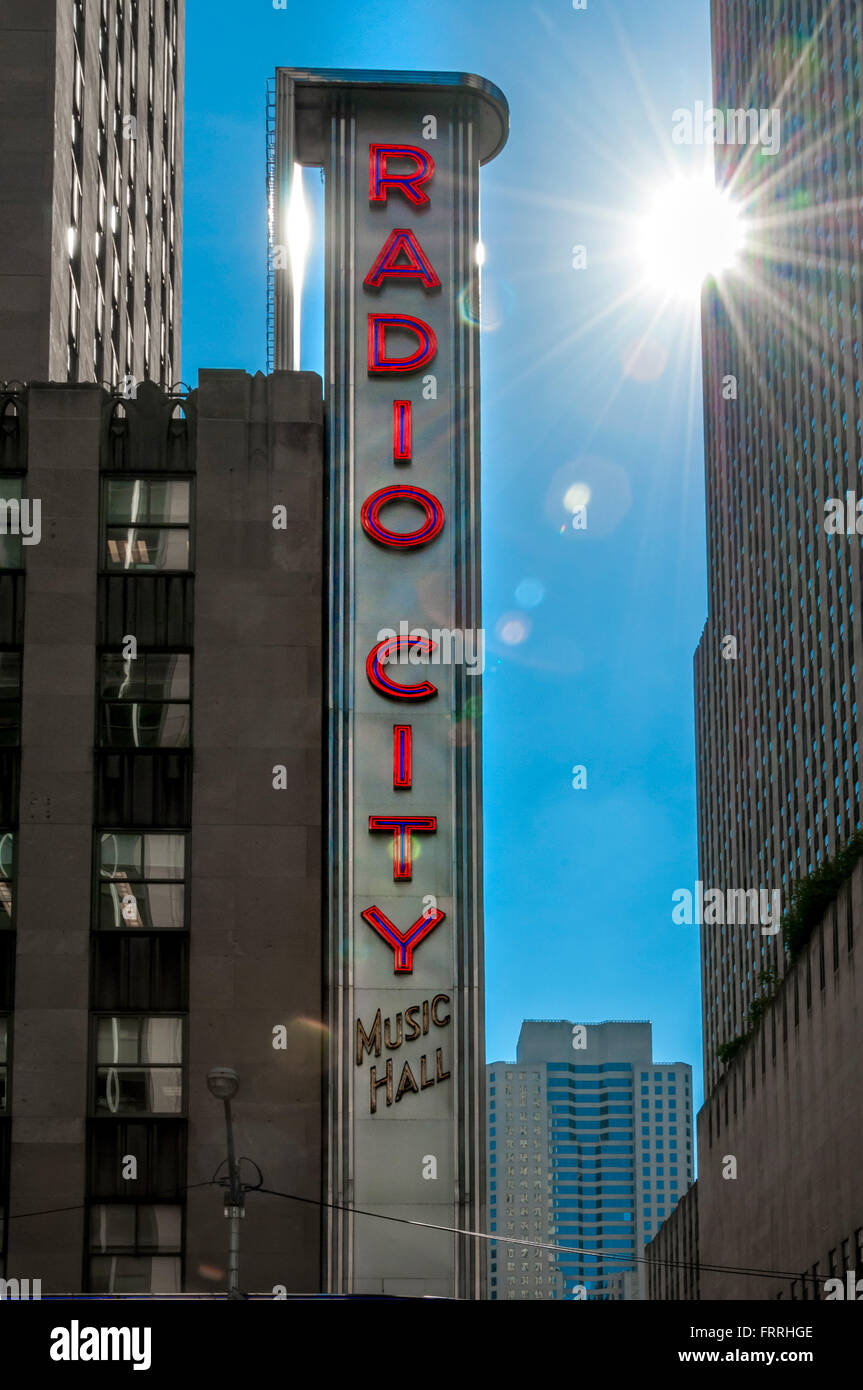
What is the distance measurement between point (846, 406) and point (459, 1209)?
304 feet

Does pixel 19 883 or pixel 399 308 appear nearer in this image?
pixel 19 883

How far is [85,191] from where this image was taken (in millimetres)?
72188

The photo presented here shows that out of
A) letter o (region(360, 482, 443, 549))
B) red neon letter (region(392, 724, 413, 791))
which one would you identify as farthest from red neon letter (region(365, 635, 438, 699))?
letter o (region(360, 482, 443, 549))

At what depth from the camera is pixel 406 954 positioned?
4672cm

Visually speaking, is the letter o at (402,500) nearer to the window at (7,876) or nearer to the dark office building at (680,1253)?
the window at (7,876)

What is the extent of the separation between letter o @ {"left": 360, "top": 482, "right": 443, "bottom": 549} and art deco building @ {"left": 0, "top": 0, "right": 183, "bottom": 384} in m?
16.7

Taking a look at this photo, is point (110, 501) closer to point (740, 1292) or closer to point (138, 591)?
point (138, 591)

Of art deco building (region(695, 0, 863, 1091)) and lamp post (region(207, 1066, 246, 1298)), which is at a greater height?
art deco building (region(695, 0, 863, 1091))

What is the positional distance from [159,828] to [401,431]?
1253cm

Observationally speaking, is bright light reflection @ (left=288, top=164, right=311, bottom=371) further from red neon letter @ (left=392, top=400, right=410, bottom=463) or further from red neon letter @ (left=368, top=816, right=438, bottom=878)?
red neon letter @ (left=368, top=816, right=438, bottom=878)

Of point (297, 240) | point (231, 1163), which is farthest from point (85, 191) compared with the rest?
point (231, 1163)

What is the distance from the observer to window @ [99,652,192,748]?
157 feet

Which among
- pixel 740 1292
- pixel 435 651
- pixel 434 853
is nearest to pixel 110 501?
pixel 435 651

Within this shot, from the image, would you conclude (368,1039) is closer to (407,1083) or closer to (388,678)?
(407,1083)
